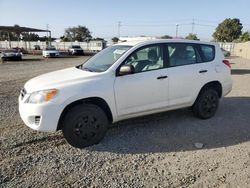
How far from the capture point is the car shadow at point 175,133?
13.4 ft

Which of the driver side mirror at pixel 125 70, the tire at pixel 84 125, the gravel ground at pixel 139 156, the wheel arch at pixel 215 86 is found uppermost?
the driver side mirror at pixel 125 70

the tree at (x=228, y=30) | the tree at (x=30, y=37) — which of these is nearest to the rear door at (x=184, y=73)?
the tree at (x=228, y=30)

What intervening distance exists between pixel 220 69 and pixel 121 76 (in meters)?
2.49

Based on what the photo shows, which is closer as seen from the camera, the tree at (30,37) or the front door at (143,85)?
the front door at (143,85)

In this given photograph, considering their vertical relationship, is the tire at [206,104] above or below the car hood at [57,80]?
below

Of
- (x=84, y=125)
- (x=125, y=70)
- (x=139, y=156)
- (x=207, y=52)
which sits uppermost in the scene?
(x=207, y=52)

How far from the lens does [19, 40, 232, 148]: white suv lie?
3.76 meters

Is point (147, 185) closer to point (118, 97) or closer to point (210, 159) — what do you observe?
point (210, 159)

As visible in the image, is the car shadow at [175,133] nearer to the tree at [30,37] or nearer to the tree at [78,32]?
the tree at [30,37]

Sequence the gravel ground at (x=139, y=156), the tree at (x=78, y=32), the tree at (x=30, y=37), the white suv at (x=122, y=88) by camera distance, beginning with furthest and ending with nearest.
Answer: the tree at (x=78, y=32) → the tree at (x=30, y=37) → the white suv at (x=122, y=88) → the gravel ground at (x=139, y=156)

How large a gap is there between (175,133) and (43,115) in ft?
7.91

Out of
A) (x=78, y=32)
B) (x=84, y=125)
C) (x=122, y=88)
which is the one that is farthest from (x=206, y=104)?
(x=78, y=32)

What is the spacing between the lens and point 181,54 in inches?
194

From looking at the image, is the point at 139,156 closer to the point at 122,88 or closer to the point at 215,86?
the point at 122,88
